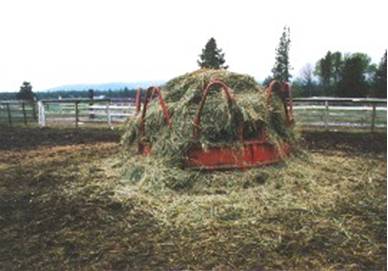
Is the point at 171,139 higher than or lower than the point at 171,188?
higher

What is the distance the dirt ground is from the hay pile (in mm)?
604

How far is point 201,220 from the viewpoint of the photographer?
670 centimetres

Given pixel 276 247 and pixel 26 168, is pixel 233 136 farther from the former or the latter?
pixel 26 168

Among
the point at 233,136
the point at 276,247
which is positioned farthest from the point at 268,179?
the point at 276,247

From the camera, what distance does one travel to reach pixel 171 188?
7.93 m

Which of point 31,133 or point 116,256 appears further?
point 31,133

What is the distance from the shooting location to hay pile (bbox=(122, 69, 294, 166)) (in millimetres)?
8359

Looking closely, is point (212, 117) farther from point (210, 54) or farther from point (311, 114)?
point (210, 54)

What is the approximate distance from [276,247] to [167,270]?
3.77 ft

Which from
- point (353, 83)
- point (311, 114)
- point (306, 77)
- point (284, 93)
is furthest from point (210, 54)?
point (284, 93)

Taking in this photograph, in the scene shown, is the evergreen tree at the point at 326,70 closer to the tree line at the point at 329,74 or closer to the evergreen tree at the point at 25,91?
the tree line at the point at 329,74

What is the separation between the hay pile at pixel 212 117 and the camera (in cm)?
836

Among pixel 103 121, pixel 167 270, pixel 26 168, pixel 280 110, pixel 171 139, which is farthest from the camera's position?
pixel 103 121

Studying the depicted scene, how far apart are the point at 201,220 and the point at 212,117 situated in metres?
2.16
